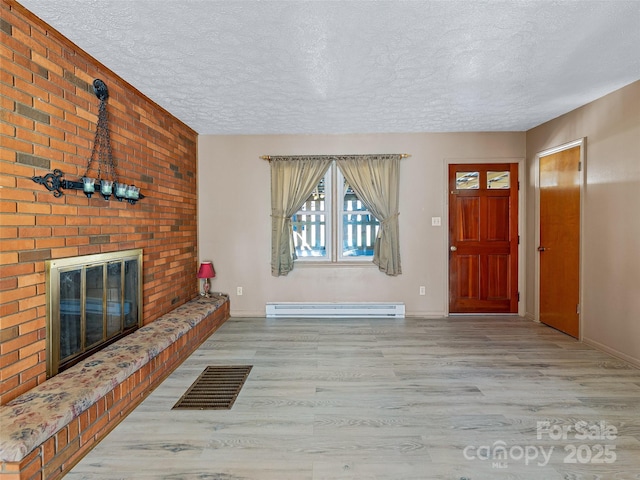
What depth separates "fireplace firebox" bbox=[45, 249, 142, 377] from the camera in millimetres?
2201

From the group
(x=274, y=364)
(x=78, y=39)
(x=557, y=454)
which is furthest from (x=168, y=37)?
(x=557, y=454)

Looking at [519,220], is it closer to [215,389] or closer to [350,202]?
[350,202]

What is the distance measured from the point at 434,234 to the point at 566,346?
1933 millimetres

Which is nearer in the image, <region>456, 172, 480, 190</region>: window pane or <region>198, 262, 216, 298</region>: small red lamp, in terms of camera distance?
<region>198, 262, 216, 298</region>: small red lamp

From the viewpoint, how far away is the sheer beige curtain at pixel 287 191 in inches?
186

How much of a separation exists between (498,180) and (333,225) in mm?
2355

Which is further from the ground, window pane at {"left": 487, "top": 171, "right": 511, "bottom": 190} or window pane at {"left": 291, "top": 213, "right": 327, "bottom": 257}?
window pane at {"left": 487, "top": 171, "right": 511, "bottom": 190}

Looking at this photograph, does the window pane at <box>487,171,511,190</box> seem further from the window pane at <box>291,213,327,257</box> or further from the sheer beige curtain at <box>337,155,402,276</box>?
the window pane at <box>291,213,327,257</box>

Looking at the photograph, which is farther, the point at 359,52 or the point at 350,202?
the point at 350,202

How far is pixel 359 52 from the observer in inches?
99.1

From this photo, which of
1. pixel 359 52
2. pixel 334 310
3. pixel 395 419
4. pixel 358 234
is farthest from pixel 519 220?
pixel 395 419

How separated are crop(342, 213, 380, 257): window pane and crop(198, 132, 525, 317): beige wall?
27cm

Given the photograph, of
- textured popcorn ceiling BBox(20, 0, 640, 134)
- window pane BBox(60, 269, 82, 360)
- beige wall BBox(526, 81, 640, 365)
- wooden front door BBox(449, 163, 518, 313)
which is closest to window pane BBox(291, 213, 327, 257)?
textured popcorn ceiling BBox(20, 0, 640, 134)

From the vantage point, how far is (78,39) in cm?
232
